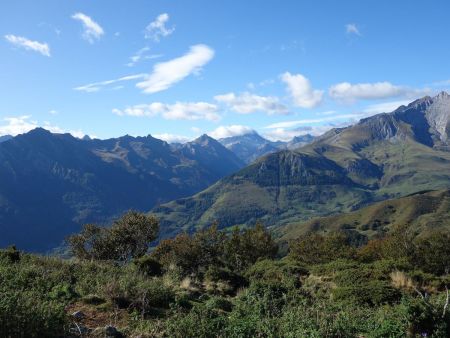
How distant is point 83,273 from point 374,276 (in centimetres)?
1746

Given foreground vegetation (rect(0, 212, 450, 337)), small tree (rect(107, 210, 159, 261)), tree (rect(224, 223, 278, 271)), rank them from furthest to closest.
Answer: tree (rect(224, 223, 278, 271))
small tree (rect(107, 210, 159, 261))
foreground vegetation (rect(0, 212, 450, 337))

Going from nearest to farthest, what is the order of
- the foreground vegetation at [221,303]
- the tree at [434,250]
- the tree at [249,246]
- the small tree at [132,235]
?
the foreground vegetation at [221,303] < the tree at [434,250] < the small tree at [132,235] < the tree at [249,246]

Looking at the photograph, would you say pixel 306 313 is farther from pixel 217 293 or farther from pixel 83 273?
pixel 83 273

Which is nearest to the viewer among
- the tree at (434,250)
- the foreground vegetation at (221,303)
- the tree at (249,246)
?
the foreground vegetation at (221,303)

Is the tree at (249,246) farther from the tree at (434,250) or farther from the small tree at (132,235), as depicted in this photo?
the tree at (434,250)

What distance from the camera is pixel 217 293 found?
81.0 ft

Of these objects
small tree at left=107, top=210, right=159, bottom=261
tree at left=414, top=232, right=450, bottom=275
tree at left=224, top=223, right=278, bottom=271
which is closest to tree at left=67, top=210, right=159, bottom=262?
small tree at left=107, top=210, right=159, bottom=261

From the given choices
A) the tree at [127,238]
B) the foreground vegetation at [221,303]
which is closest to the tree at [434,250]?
the foreground vegetation at [221,303]

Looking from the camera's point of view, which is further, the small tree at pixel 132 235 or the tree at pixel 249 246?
the tree at pixel 249 246

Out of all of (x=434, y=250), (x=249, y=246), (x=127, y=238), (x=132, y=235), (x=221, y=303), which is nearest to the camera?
(x=221, y=303)

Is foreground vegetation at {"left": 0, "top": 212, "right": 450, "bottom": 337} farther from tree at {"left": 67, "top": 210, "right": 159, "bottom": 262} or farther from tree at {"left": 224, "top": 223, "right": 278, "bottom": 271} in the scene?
tree at {"left": 224, "top": 223, "right": 278, "bottom": 271}

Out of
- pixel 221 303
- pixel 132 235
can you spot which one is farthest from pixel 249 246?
pixel 221 303

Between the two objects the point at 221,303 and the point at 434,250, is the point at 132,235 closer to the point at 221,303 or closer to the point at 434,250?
the point at 221,303

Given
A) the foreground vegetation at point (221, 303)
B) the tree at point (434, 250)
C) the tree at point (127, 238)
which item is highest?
the foreground vegetation at point (221, 303)
